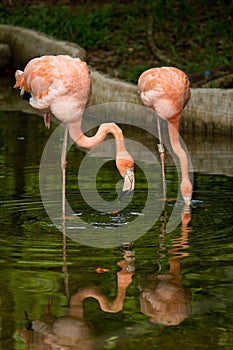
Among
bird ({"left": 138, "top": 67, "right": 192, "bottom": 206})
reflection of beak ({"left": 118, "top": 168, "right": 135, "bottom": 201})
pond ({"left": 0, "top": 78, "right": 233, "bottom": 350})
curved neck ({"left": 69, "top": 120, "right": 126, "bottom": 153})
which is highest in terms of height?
bird ({"left": 138, "top": 67, "right": 192, "bottom": 206})

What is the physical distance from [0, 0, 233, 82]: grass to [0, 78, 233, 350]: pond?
5595mm

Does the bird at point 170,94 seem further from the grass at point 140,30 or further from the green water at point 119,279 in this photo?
the grass at point 140,30

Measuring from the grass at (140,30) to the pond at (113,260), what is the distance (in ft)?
18.4

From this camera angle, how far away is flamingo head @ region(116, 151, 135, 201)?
268 inches

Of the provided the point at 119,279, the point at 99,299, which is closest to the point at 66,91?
→ the point at 119,279

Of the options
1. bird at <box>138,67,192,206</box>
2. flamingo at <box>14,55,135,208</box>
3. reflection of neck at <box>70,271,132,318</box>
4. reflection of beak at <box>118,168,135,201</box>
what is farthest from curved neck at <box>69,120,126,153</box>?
reflection of neck at <box>70,271,132,318</box>

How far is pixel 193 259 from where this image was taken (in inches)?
233

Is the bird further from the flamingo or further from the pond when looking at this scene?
the flamingo

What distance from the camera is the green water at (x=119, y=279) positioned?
460 centimetres

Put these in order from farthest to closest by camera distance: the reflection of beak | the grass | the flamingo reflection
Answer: the grass → the reflection of beak → the flamingo reflection

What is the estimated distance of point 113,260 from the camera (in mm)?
5965

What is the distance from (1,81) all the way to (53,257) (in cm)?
1007

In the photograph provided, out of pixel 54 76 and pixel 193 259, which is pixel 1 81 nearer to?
pixel 54 76

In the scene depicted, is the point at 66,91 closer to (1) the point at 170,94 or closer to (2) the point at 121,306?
(1) the point at 170,94
